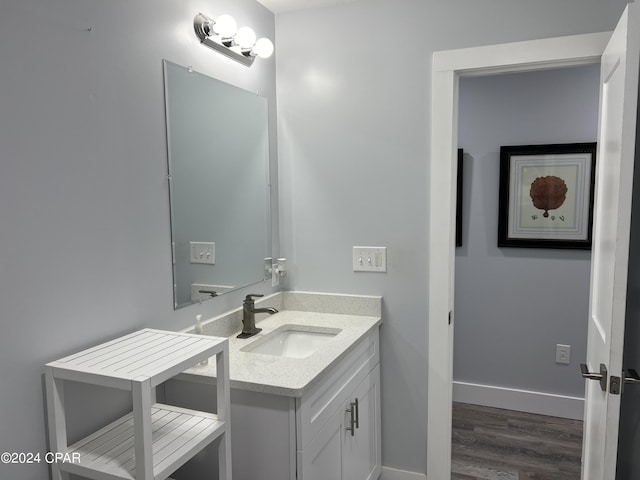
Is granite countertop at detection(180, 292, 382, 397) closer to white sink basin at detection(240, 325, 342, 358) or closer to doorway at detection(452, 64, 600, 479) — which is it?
white sink basin at detection(240, 325, 342, 358)

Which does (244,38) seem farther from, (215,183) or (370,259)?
(370,259)

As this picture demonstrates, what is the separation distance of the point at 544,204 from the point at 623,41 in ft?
5.92

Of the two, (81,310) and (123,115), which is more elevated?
(123,115)

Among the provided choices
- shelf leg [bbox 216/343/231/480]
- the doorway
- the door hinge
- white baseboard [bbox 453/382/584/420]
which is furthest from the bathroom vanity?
white baseboard [bbox 453/382/584/420]

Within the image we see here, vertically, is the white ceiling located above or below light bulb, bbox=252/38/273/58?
above

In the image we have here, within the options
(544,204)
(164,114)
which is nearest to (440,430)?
(544,204)

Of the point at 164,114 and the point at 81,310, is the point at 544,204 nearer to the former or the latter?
the point at 164,114

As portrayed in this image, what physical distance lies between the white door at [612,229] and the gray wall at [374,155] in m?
0.68

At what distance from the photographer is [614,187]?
1357mm

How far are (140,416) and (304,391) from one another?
522 millimetres

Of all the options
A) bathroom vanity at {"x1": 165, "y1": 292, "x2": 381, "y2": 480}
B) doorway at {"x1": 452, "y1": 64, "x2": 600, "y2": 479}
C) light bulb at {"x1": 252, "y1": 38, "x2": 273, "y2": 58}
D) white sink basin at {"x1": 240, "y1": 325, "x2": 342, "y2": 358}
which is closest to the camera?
bathroom vanity at {"x1": 165, "y1": 292, "x2": 381, "y2": 480}

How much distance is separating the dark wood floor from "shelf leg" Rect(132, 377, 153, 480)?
1.87m

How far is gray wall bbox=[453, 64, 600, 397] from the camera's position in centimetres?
291

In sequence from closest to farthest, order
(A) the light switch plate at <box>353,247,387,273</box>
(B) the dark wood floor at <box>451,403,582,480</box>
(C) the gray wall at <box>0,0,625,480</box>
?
(C) the gray wall at <box>0,0,625,480</box>, (A) the light switch plate at <box>353,247,387,273</box>, (B) the dark wood floor at <box>451,403,582,480</box>
